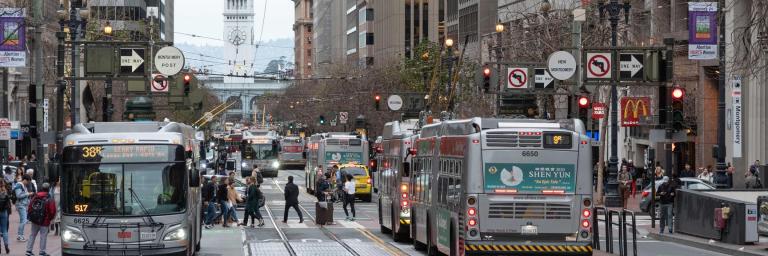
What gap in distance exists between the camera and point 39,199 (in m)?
28.0

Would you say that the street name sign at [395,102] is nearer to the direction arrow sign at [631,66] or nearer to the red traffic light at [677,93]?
the direction arrow sign at [631,66]

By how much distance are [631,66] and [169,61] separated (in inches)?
644

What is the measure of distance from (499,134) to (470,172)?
2.76 ft

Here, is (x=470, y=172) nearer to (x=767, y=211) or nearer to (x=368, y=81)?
(x=767, y=211)

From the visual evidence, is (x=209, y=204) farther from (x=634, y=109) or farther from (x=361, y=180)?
(x=361, y=180)

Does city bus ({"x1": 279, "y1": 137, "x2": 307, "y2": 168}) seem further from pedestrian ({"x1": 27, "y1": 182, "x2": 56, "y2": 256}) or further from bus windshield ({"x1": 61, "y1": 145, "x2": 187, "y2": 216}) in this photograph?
bus windshield ({"x1": 61, "y1": 145, "x2": 187, "y2": 216})

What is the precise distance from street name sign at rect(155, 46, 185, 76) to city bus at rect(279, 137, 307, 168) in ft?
→ 229

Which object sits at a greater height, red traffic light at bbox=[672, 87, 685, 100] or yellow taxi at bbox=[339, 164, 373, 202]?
red traffic light at bbox=[672, 87, 685, 100]

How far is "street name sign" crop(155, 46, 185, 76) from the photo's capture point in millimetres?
46062

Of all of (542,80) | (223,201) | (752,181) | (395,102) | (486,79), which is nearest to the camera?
(223,201)

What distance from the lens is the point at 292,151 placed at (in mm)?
117875

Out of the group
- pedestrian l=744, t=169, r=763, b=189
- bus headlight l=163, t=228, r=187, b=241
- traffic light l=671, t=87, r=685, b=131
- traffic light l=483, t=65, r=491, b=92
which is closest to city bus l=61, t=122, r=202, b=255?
bus headlight l=163, t=228, r=187, b=241

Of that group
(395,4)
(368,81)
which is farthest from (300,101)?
(368,81)

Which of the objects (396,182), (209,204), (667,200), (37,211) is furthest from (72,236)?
(667,200)
